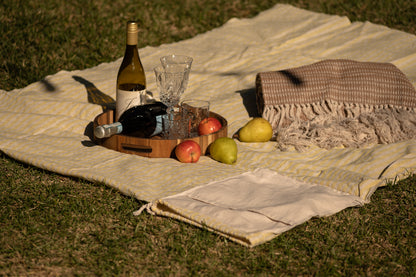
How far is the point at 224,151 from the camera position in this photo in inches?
119

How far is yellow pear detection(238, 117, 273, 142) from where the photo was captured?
11.1 ft

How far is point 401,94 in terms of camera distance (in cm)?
356

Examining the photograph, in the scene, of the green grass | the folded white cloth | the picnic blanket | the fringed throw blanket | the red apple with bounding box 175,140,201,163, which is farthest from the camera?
the fringed throw blanket

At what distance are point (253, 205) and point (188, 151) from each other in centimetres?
60

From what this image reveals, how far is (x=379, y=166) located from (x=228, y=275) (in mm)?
1322

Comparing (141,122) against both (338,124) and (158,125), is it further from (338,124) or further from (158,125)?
(338,124)

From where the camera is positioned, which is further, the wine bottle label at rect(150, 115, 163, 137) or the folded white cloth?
the wine bottle label at rect(150, 115, 163, 137)

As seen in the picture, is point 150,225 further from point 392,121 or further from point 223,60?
point 223,60

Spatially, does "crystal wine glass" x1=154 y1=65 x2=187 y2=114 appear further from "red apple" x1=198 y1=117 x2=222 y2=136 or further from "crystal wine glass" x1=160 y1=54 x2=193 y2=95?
"red apple" x1=198 y1=117 x2=222 y2=136

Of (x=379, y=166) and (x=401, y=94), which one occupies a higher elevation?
(x=401, y=94)

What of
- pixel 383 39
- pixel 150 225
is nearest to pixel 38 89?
pixel 150 225

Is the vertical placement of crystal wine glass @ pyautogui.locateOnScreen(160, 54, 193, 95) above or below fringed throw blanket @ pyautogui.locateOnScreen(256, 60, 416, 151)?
above

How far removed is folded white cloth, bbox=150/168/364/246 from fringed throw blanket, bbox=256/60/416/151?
25.9 inches

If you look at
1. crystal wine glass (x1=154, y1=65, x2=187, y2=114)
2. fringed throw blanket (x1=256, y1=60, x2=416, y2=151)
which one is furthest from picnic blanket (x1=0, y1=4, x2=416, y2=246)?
crystal wine glass (x1=154, y1=65, x2=187, y2=114)
